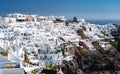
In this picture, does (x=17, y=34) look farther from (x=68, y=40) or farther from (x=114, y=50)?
(x=114, y=50)

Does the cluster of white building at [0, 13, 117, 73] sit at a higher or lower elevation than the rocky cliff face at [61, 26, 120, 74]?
higher

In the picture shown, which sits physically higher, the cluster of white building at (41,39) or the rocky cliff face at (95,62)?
the cluster of white building at (41,39)

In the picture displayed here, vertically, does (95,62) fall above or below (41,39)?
below

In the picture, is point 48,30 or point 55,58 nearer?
point 55,58

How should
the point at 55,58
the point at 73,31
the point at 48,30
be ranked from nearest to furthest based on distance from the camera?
the point at 55,58, the point at 48,30, the point at 73,31

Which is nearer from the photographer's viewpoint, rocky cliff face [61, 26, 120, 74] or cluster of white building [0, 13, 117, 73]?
cluster of white building [0, 13, 117, 73]

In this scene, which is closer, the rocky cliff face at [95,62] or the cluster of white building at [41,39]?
the cluster of white building at [41,39]

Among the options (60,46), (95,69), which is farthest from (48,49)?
(95,69)

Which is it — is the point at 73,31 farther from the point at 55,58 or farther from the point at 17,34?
the point at 55,58

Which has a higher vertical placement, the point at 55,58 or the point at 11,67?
the point at 11,67

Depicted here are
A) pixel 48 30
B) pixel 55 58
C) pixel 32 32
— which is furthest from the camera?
pixel 48 30
